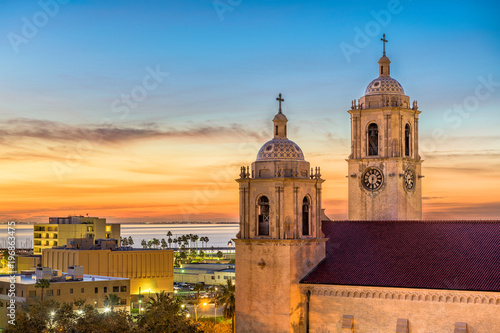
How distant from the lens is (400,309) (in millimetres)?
48656

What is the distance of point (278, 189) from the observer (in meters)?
52.1

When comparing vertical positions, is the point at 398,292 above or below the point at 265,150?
below

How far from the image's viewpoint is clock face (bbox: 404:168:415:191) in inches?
2766

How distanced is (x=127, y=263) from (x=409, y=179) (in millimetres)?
67745

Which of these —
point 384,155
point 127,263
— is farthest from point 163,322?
point 127,263

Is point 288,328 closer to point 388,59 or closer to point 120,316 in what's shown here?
point 120,316

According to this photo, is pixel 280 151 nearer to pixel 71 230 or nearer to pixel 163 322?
pixel 163 322

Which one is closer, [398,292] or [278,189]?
[398,292]

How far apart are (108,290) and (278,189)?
45.5 meters

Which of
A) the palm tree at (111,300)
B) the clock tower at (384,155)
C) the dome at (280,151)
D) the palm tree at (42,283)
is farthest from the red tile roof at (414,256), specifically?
the palm tree at (42,283)

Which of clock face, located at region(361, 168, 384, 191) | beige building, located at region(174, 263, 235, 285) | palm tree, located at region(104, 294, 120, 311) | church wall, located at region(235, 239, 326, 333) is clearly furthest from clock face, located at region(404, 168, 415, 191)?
beige building, located at region(174, 263, 235, 285)

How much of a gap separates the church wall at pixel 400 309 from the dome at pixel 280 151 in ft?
30.4

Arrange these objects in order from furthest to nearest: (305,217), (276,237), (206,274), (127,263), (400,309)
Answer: (206,274) < (127,263) < (305,217) < (276,237) < (400,309)

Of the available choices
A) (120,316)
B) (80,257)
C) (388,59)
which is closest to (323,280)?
(120,316)
